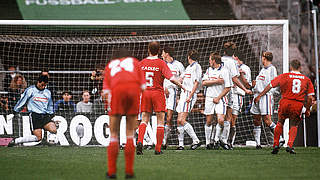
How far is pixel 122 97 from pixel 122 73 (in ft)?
0.96

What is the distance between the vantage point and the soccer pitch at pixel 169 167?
7.00 meters

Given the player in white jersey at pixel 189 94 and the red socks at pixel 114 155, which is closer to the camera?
the red socks at pixel 114 155

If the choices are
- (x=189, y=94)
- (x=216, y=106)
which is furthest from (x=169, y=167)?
(x=216, y=106)

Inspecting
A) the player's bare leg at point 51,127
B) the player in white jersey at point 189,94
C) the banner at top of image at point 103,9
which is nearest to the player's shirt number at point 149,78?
the player in white jersey at point 189,94

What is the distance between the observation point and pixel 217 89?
12547mm

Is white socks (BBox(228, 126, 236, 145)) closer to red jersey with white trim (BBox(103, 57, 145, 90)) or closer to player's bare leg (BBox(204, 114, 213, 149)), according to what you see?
player's bare leg (BBox(204, 114, 213, 149))

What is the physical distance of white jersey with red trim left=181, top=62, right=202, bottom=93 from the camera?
1255 cm

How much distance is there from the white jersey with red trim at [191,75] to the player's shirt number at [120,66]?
19.5 ft

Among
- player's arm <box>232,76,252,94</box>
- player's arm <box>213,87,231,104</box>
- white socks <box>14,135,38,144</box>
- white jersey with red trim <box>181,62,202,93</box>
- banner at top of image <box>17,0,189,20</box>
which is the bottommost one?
white socks <box>14,135,38,144</box>

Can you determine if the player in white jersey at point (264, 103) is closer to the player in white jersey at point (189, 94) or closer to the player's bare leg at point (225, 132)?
the player's bare leg at point (225, 132)

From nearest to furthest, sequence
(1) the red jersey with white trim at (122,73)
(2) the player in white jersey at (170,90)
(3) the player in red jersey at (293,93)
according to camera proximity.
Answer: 1. (1) the red jersey with white trim at (122,73)
2. (3) the player in red jersey at (293,93)
3. (2) the player in white jersey at (170,90)

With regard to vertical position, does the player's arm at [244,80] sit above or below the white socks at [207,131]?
above

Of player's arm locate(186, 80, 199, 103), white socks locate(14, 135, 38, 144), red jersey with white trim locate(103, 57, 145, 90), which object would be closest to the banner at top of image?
white socks locate(14, 135, 38, 144)

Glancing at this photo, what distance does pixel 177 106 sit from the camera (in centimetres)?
1279
